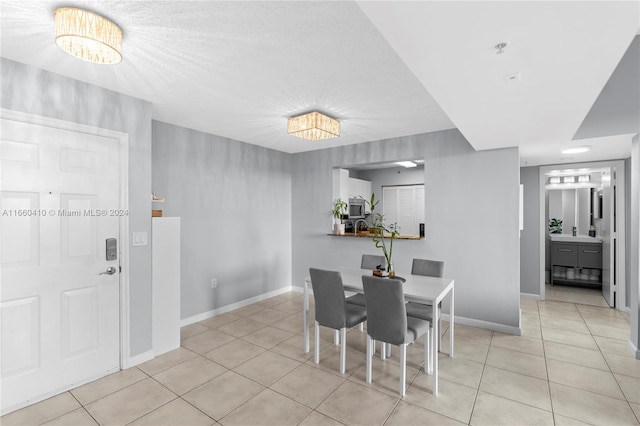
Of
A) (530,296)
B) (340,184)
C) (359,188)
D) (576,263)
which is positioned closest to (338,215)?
(340,184)

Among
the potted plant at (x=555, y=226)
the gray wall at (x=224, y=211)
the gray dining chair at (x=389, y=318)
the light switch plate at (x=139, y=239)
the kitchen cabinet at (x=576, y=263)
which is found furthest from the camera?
the potted plant at (x=555, y=226)

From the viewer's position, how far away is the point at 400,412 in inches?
88.1

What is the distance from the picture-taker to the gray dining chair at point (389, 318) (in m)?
2.42

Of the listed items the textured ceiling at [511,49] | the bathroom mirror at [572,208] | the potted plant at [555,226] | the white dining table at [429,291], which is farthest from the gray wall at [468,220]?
the bathroom mirror at [572,208]

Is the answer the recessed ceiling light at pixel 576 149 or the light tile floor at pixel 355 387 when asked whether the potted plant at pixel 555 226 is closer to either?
the recessed ceiling light at pixel 576 149

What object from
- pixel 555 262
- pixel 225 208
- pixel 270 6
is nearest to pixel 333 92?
pixel 270 6

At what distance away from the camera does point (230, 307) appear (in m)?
4.58

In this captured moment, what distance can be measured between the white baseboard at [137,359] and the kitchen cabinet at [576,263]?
269 inches

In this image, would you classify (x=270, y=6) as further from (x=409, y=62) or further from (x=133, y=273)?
(x=133, y=273)

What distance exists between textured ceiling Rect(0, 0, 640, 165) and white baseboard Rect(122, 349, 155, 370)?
249cm

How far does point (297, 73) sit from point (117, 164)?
73.0 inches

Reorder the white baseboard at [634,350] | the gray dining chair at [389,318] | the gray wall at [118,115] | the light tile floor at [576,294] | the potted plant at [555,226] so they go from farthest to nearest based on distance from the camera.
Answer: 1. the potted plant at [555,226]
2. the light tile floor at [576,294]
3. the white baseboard at [634,350]
4. the gray dining chair at [389,318]
5. the gray wall at [118,115]

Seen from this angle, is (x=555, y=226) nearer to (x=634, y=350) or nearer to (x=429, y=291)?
(x=634, y=350)

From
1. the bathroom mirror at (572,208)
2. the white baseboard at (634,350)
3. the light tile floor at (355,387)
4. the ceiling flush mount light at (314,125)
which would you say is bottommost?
the light tile floor at (355,387)
